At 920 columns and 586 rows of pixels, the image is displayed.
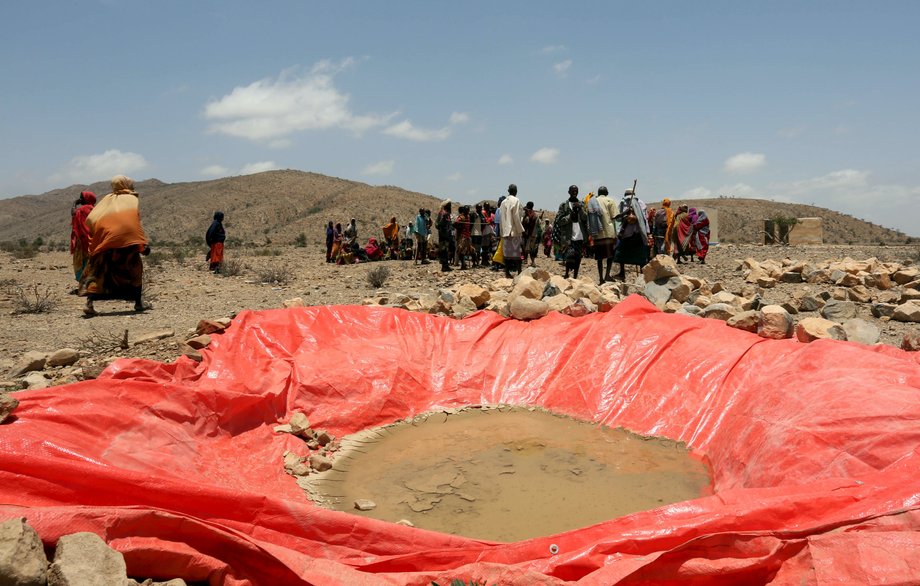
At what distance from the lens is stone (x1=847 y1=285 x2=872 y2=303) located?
276 inches

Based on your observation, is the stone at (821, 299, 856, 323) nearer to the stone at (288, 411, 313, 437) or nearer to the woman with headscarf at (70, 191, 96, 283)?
the stone at (288, 411, 313, 437)

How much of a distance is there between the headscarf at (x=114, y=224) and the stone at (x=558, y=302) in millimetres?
4306

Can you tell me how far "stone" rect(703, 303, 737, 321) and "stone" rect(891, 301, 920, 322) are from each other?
82.1 inches

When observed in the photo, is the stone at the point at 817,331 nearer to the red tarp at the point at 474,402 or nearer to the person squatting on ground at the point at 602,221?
the red tarp at the point at 474,402

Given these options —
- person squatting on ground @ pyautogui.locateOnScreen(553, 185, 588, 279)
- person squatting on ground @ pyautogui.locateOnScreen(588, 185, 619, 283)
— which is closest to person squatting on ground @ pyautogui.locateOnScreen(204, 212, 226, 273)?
person squatting on ground @ pyautogui.locateOnScreen(553, 185, 588, 279)

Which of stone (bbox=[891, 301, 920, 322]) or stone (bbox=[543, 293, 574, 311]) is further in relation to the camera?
stone (bbox=[891, 301, 920, 322])

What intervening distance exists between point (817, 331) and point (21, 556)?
4.02 meters

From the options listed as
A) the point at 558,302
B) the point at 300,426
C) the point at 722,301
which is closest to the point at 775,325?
the point at 722,301

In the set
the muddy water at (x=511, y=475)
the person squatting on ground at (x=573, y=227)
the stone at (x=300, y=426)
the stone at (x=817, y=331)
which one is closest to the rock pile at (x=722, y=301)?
the stone at (x=817, y=331)

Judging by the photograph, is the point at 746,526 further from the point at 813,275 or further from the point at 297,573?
the point at 813,275

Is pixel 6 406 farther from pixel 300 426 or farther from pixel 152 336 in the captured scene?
pixel 152 336

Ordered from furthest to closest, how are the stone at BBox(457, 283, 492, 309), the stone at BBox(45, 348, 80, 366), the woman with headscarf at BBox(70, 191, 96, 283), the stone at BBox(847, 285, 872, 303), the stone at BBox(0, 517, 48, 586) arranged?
the woman with headscarf at BBox(70, 191, 96, 283) < the stone at BBox(847, 285, 872, 303) < the stone at BBox(457, 283, 492, 309) < the stone at BBox(45, 348, 80, 366) < the stone at BBox(0, 517, 48, 586)

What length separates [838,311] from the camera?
5.88 metres

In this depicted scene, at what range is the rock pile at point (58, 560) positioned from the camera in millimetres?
1714
